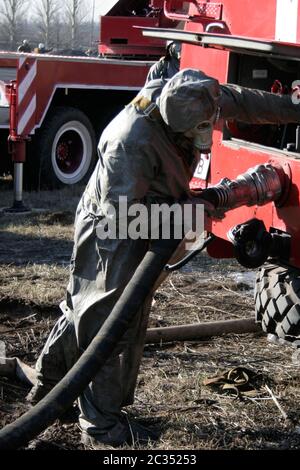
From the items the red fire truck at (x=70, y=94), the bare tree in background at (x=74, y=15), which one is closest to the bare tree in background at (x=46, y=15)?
the bare tree in background at (x=74, y=15)

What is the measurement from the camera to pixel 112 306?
12.1ft

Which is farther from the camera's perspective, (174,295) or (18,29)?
(18,29)

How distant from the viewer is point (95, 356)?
333 centimetres

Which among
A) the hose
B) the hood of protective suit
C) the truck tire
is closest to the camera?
the hose

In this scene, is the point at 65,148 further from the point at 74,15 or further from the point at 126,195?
the point at 74,15

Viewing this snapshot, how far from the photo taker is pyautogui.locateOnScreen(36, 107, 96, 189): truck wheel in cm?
992

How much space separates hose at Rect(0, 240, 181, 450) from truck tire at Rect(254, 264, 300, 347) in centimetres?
91

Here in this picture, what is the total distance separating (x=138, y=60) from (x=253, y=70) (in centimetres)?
659

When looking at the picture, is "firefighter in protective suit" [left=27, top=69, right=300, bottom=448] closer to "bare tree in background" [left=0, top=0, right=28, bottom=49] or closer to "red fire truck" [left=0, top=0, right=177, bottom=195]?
"red fire truck" [left=0, top=0, right=177, bottom=195]

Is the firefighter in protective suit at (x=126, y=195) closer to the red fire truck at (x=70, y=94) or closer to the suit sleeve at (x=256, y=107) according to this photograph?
the suit sleeve at (x=256, y=107)

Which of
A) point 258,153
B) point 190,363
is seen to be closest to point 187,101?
point 258,153

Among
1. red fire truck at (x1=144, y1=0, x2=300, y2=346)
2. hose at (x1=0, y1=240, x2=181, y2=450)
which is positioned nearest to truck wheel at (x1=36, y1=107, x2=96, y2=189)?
red fire truck at (x1=144, y1=0, x2=300, y2=346)

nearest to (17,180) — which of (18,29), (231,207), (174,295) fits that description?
(174,295)

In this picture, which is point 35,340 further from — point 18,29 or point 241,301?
point 18,29
